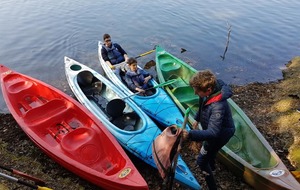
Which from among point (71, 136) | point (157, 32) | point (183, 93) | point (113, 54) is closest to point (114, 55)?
point (113, 54)

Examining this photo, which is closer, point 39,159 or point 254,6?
point 39,159

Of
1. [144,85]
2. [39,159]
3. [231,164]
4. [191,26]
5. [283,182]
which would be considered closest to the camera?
[283,182]

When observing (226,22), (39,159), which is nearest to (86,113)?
(39,159)

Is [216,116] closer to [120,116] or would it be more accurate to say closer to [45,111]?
[120,116]

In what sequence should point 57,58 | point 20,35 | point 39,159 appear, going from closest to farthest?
point 39,159 → point 57,58 → point 20,35

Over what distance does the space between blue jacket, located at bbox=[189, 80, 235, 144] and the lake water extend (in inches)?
275

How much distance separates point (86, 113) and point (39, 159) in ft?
5.11

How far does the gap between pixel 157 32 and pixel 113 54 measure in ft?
19.0

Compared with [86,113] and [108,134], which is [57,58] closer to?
[86,113]

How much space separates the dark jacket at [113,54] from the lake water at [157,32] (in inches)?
81.8

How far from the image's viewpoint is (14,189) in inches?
215

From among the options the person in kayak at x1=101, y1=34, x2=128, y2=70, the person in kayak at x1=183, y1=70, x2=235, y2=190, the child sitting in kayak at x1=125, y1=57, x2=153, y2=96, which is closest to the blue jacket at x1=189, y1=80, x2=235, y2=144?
the person in kayak at x1=183, y1=70, x2=235, y2=190

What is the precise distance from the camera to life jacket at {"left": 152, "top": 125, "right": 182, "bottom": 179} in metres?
4.07

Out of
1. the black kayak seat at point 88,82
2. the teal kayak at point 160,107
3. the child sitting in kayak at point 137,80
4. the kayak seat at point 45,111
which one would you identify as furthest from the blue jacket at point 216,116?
the black kayak seat at point 88,82
